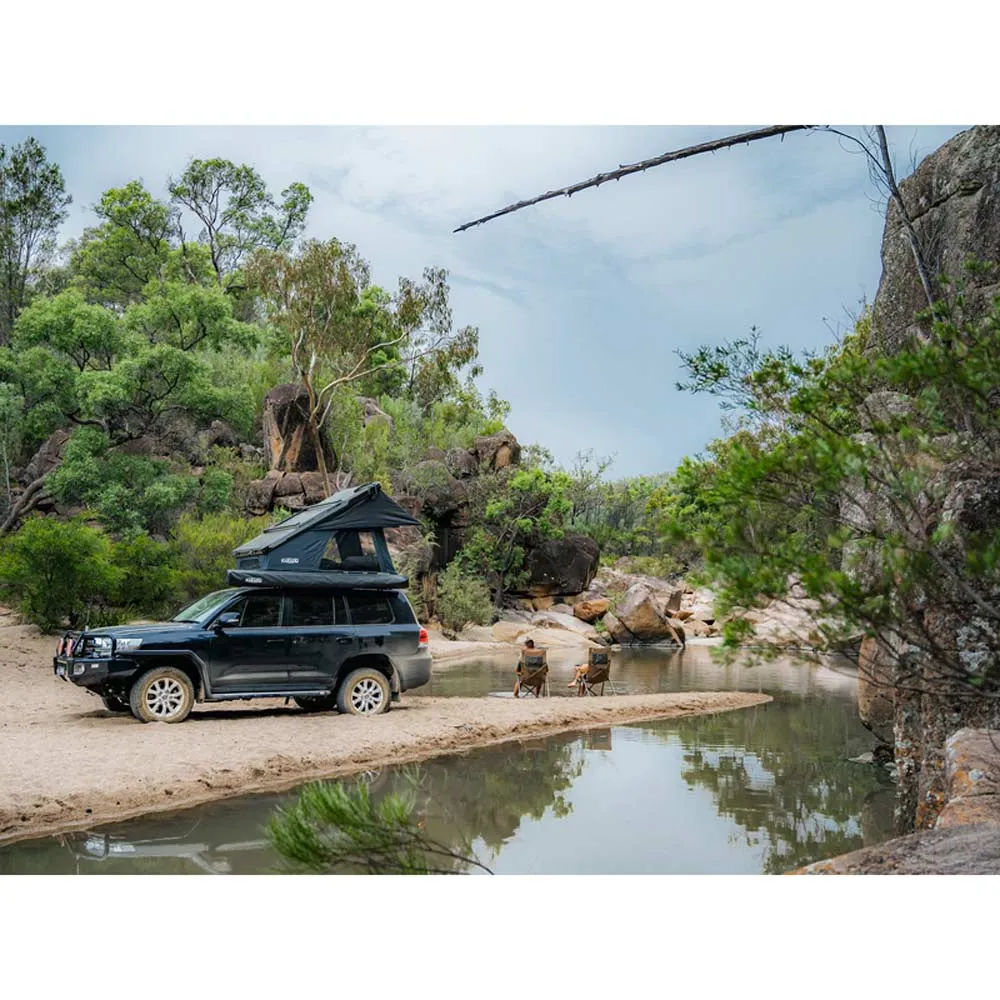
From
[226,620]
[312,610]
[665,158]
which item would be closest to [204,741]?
[226,620]

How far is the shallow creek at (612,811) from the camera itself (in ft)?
18.3

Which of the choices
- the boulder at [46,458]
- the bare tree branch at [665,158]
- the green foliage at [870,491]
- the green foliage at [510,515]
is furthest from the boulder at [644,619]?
the green foliage at [870,491]

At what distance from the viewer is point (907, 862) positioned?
14.0ft

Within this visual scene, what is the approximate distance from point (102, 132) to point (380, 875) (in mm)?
10240

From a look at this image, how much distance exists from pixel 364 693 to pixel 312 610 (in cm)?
104

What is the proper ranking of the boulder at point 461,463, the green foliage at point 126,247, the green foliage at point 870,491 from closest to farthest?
the green foliage at point 870,491
the boulder at point 461,463
the green foliage at point 126,247

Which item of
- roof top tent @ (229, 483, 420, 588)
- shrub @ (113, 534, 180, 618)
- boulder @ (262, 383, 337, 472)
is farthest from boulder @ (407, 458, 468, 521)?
roof top tent @ (229, 483, 420, 588)

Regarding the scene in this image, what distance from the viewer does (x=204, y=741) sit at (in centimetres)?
825

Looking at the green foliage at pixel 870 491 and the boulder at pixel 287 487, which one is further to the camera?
the boulder at pixel 287 487

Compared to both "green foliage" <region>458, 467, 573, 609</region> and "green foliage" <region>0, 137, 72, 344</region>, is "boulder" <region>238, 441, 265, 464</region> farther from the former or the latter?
"green foliage" <region>0, 137, 72, 344</region>

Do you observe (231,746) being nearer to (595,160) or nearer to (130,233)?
(595,160)

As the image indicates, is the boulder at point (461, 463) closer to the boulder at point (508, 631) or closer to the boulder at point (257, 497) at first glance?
the boulder at point (508, 631)

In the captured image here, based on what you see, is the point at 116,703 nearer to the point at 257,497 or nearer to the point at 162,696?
the point at 162,696

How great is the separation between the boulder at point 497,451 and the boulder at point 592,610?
527 centimetres
